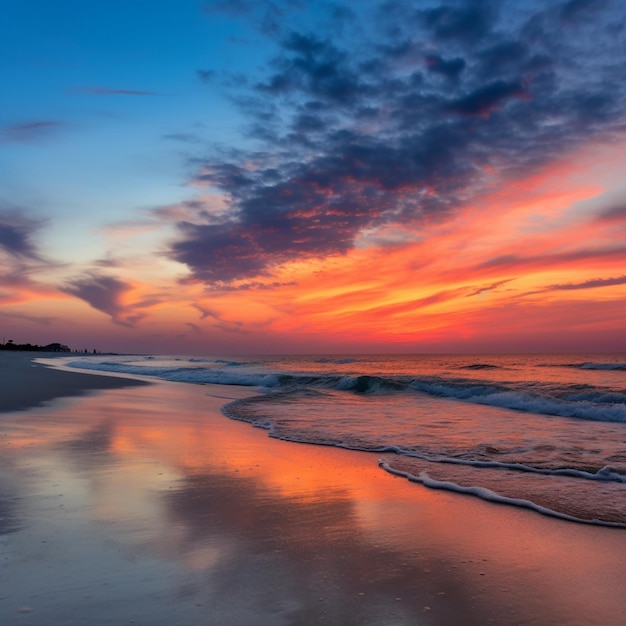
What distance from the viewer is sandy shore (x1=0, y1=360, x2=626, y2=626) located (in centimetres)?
330

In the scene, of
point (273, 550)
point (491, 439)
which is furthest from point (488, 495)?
point (491, 439)

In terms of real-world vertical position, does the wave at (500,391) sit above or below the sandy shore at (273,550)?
above

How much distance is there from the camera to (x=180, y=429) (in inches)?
425

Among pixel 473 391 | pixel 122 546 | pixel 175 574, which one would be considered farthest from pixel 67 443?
pixel 473 391

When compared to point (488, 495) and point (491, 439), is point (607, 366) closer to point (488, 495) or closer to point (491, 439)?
point (491, 439)

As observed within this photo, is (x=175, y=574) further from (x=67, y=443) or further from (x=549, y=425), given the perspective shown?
(x=549, y=425)

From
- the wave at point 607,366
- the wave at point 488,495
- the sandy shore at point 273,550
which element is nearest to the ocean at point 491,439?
the wave at point 488,495

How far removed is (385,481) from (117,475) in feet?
11.1

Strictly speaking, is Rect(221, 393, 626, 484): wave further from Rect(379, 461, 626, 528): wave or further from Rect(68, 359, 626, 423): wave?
Rect(68, 359, 626, 423): wave

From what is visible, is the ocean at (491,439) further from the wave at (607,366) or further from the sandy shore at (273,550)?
the wave at (607,366)

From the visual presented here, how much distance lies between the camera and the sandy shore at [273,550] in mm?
3297

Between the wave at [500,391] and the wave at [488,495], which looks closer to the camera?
the wave at [488,495]

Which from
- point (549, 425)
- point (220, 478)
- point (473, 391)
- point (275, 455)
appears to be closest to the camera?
point (220, 478)

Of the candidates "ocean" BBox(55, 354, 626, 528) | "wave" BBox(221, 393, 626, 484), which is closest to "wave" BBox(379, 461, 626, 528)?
"ocean" BBox(55, 354, 626, 528)
